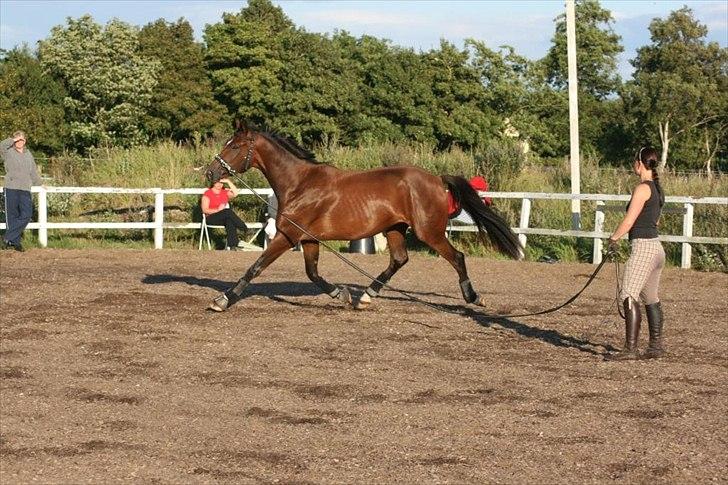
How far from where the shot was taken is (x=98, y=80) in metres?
56.4

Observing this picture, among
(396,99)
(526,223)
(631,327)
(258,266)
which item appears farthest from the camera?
(396,99)

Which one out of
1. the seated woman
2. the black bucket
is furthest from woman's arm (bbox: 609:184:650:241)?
the seated woman

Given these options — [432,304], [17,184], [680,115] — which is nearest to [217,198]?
[17,184]

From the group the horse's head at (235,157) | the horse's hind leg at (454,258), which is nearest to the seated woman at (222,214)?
the horse's head at (235,157)

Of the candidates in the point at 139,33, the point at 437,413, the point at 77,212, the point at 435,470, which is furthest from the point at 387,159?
the point at 139,33

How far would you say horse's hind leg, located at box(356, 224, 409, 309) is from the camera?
13.4 m

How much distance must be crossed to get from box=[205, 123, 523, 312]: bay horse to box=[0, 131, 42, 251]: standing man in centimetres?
799

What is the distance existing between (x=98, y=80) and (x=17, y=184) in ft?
123

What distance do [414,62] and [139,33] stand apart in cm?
1538

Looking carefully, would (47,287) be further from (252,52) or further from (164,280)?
(252,52)

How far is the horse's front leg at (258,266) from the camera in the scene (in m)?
12.8

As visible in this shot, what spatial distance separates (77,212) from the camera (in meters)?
24.5

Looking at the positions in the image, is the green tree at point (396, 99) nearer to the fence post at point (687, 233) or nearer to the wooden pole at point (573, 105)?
the wooden pole at point (573, 105)

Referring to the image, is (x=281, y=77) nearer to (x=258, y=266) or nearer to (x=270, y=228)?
(x=270, y=228)
